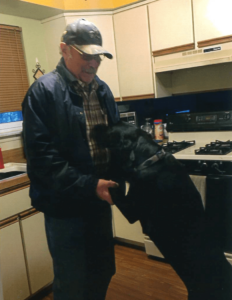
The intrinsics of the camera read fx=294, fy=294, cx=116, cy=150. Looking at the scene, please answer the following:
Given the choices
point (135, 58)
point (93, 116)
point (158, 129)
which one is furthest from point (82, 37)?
point (135, 58)

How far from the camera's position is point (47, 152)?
2.07ft

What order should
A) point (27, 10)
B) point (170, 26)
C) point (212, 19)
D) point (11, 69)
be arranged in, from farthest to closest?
point (170, 26) → point (212, 19) → point (11, 69) → point (27, 10)

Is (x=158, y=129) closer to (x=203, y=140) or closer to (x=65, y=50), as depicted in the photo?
(x=203, y=140)

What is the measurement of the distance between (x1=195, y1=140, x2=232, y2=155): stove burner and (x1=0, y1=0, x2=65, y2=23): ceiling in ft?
2.00

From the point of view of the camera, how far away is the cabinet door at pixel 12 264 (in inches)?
Result: 50.9

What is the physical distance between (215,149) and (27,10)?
0.75 metres

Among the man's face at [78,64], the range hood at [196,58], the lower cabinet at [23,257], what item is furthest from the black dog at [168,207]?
the range hood at [196,58]

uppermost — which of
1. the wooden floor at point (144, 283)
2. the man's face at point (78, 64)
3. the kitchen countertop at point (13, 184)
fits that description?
the man's face at point (78, 64)

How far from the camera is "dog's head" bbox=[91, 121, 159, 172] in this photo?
1.98 ft

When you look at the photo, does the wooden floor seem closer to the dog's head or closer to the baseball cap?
the dog's head

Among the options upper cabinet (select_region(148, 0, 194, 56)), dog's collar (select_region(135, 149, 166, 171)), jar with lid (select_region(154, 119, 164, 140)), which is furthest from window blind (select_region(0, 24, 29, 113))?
upper cabinet (select_region(148, 0, 194, 56))

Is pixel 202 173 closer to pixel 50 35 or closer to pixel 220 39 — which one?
pixel 50 35

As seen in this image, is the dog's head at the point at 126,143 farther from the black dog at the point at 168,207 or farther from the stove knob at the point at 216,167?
the stove knob at the point at 216,167

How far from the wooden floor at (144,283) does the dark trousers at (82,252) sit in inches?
18.7
